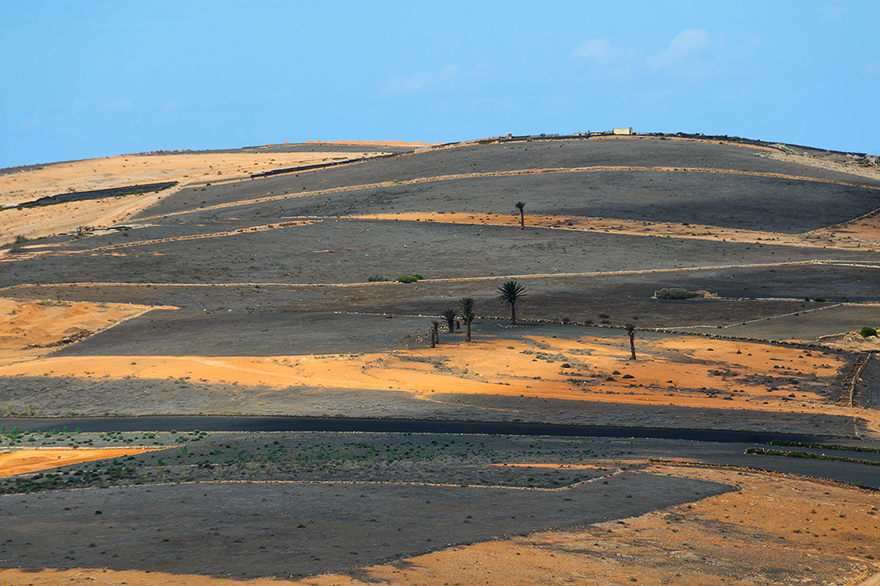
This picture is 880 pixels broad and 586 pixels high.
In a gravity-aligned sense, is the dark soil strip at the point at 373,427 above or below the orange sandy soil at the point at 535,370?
below

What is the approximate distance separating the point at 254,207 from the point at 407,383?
3095 inches

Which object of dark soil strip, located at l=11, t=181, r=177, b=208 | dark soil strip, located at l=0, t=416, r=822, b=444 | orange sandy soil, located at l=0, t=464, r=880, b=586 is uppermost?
dark soil strip, located at l=11, t=181, r=177, b=208

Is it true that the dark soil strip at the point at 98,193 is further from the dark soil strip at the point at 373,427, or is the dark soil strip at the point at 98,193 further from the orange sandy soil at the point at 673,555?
the orange sandy soil at the point at 673,555

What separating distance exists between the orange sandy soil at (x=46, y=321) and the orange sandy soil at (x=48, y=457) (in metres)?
26.2

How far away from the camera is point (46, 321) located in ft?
231

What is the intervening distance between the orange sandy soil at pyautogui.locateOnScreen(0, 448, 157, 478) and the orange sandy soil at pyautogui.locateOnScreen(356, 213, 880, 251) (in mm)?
75537

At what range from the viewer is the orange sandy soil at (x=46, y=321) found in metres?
65.3

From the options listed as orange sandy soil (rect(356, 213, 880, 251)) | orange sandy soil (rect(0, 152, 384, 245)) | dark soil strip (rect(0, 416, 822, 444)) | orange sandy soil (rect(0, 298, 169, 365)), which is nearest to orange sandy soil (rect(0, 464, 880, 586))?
dark soil strip (rect(0, 416, 822, 444))

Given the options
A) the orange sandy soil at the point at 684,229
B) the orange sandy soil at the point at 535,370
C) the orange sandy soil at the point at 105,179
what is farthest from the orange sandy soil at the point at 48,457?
the orange sandy soil at the point at 105,179

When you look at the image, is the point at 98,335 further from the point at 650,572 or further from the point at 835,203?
the point at 835,203

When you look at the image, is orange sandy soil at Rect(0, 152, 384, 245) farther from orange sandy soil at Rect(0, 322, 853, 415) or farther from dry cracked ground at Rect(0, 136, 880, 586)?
orange sandy soil at Rect(0, 322, 853, 415)

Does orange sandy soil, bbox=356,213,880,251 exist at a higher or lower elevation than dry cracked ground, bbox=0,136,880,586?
higher

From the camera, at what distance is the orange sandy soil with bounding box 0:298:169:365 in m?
65.3

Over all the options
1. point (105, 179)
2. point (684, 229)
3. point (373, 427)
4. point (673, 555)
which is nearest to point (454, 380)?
point (373, 427)
